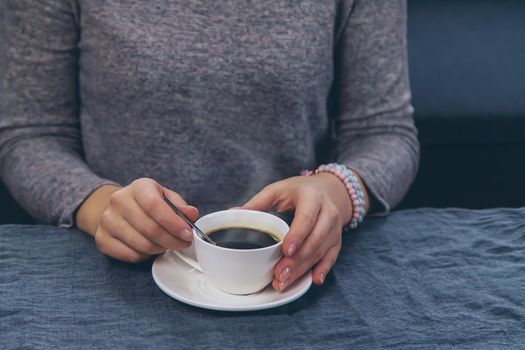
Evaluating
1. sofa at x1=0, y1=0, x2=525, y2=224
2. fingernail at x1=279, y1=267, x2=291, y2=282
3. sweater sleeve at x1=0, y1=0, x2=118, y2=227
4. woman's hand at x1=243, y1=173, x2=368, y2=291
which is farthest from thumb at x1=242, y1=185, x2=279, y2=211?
sofa at x1=0, y1=0, x2=525, y2=224

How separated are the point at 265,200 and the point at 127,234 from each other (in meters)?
0.15

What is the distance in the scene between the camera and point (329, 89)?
1.01 m

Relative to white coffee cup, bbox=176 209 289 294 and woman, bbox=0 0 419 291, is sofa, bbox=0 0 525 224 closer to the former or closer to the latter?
woman, bbox=0 0 419 291

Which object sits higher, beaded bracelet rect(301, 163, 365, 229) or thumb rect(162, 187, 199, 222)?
thumb rect(162, 187, 199, 222)

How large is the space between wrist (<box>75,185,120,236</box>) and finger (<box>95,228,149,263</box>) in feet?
0.16

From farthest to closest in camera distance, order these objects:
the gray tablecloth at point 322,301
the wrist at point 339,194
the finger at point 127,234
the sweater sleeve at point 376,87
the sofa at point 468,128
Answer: the sofa at point 468,128
the sweater sleeve at point 376,87
the wrist at point 339,194
the finger at point 127,234
the gray tablecloth at point 322,301

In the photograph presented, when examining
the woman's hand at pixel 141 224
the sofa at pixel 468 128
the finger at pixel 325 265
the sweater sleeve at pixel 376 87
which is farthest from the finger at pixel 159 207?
the sofa at pixel 468 128

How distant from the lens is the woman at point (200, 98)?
88cm

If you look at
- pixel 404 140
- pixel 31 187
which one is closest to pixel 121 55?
pixel 31 187

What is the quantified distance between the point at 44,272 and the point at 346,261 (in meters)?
0.31

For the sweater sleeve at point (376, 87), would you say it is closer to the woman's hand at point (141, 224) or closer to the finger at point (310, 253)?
the finger at point (310, 253)

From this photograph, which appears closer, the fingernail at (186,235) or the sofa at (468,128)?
the fingernail at (186,235)

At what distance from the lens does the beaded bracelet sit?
0.80 metres

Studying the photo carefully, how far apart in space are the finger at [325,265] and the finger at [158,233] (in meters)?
0.13
